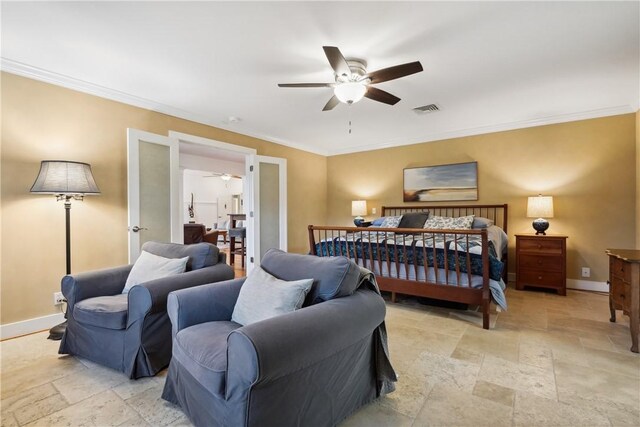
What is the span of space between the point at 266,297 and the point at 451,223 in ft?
11.5

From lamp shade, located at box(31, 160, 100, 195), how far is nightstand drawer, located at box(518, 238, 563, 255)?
5.15 metres

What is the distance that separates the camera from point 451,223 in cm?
430

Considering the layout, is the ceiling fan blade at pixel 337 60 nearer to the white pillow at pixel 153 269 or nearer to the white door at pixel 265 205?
the white pillow at pixel 153 269

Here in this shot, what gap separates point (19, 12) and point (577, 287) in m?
6.49

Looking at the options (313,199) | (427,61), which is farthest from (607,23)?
(313,199)

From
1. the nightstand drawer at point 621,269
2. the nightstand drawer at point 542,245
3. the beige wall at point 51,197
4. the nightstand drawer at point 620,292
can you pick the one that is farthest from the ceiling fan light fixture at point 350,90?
the nightstand drawer at point 542,245

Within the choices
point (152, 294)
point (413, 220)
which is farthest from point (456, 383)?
point (413, 220)

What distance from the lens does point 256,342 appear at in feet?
3.62

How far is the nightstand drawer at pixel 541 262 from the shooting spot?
3854 mm

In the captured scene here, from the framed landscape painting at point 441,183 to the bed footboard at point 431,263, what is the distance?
162cm

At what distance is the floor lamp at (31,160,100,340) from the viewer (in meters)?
2.53

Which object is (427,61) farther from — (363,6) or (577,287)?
(577,287)

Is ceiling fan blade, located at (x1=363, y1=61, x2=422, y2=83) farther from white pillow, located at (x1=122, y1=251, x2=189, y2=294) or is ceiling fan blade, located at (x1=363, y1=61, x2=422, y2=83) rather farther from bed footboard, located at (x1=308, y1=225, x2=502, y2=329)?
white pillow, located at (x1=122, y1=251, x2=189, y2=294)

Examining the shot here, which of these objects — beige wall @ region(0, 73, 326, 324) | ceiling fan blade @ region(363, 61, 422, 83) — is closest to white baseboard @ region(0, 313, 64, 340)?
beige wall @ region(0, 73, 326, 324)
